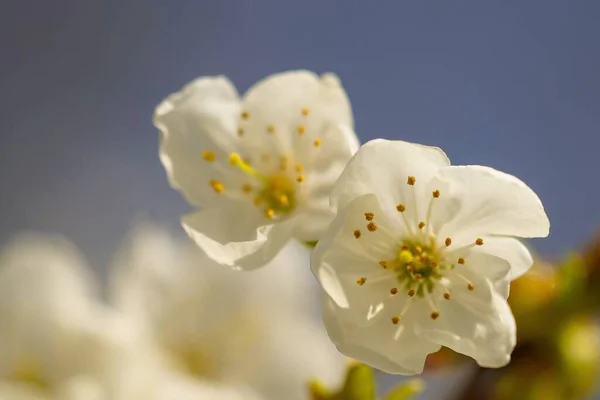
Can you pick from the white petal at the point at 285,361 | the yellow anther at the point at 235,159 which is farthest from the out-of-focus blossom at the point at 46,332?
the yellow anther at the point at 235,159

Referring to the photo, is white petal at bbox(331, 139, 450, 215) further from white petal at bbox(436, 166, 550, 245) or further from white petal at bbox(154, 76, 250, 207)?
white petal at bbox(154, 76, 250, 207)

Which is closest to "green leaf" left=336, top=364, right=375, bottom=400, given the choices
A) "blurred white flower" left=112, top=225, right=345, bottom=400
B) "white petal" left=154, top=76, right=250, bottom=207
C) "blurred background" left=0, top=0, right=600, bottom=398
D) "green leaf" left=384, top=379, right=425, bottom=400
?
"green leaf" left=384, top=379, right=425, bottom=400

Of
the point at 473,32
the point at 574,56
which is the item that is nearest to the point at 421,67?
the point at 473,32

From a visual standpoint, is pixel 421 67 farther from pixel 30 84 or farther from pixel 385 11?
pixel 30 84

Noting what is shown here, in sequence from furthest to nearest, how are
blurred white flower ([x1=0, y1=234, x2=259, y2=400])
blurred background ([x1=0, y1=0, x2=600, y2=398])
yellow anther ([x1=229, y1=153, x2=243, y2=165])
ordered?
blurred background ([x1=0, y1=0, x2=600, y2=398]) → blurred white flower ([x1=0, y1=234, x2=259, y2=400]) → yellow anther ([x1=229, y1=153, x2=243, y2=165])

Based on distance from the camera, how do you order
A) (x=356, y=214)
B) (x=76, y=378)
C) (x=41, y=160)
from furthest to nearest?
(x=41, y=160) < (x=76, y=378) < (x=356, y=214)

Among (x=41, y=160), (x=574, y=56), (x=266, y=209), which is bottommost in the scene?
(x=41, y=160)

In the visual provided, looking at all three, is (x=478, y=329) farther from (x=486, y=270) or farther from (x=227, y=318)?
(x=227, y=318)
